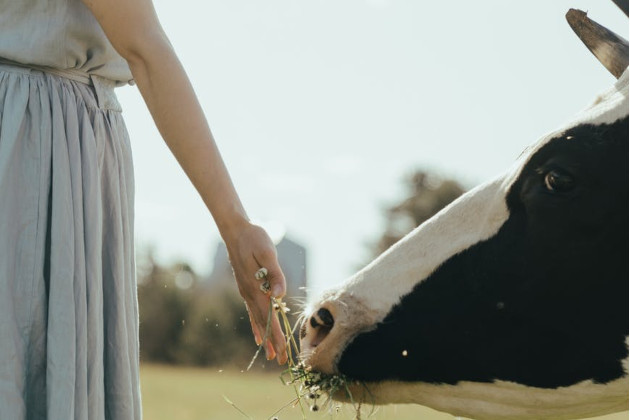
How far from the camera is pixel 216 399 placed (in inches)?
789

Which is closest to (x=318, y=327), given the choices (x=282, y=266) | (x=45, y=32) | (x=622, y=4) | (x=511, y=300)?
(x=511, y=300)

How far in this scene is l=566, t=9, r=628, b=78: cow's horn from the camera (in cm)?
301

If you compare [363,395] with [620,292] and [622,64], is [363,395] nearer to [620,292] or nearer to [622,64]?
[620,292]

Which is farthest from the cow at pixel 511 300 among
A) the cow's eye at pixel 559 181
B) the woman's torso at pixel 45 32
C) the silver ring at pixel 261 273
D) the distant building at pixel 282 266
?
the distant building at pixel 282 266

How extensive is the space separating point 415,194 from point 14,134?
1602 inches

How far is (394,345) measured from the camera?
8.50 feet

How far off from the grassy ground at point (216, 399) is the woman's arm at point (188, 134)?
0.62 meters

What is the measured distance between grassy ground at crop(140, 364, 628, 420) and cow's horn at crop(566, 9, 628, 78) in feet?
4.41

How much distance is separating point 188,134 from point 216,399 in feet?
60.4

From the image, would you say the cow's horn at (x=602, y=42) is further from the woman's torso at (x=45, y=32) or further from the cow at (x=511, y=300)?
the woman's torso at (x=45, y=32)

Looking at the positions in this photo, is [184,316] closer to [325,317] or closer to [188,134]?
[325,317]

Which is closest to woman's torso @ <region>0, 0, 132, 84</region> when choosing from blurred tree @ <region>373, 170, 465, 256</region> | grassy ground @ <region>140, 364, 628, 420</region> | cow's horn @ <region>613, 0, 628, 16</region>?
grassy ground @ <region>140, 364, 628, 420</region>

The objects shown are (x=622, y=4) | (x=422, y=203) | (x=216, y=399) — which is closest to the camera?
(x=622, y=4)

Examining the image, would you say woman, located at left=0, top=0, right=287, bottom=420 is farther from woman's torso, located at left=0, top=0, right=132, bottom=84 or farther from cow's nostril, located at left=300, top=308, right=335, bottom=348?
cow's nostril, located at left=300, top=308, right=335, bottom=348
